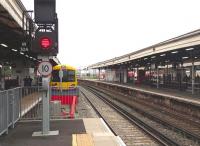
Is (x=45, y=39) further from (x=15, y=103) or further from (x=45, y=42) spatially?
(x=15, y=103)

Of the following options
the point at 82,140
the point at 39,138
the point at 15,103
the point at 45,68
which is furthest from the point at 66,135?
the point at 15,103

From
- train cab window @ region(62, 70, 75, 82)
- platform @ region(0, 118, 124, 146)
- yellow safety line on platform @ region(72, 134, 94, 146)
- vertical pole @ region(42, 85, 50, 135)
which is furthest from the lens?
train cab window @ region(62, 70, 75, 82)

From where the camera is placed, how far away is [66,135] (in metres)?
10.5

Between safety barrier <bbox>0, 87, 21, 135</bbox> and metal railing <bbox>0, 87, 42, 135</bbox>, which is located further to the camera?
metal railing <bbox>0, 87, 42, 135</bbox>

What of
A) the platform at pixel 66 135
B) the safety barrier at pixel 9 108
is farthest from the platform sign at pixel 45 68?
the platform at pixel 66 135

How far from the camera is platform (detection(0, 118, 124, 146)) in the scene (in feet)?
30.8

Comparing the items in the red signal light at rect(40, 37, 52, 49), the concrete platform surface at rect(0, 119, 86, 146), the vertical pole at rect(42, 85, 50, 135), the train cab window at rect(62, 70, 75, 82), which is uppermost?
the red signal light at rect(40, 37, 52, 49)

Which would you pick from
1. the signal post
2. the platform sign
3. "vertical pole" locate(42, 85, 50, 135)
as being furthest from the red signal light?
"vertical pole" locate(42, 85, 50, 135)

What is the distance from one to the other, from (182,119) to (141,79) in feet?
135

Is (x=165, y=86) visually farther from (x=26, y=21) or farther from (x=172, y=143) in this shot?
(x=172, y=143)

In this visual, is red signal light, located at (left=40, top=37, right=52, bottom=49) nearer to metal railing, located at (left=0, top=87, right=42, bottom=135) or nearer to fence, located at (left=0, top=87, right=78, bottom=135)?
fence, located at (left=0, top=87, right=78, bottom=135)

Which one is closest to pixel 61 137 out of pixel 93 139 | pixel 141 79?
pixel 93 139

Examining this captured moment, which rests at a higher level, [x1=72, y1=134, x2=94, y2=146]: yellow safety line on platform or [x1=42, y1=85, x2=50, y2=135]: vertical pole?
[x1=42, y1=85, x2=50, y2=135]: vertical pole

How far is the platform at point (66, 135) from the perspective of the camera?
30.8 ft
